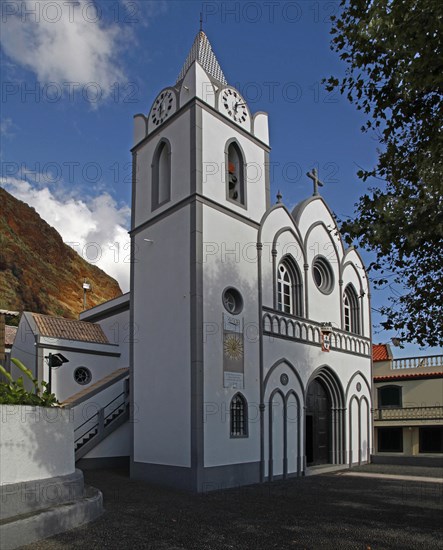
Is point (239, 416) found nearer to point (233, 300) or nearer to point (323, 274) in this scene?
point (233, 300)

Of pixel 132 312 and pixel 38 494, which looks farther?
pixel 132 312

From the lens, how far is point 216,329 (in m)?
13.5

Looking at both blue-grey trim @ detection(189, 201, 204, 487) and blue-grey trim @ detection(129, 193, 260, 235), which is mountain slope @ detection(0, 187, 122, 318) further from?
blue-grey trim @ detection(189, 201, 204, 487)

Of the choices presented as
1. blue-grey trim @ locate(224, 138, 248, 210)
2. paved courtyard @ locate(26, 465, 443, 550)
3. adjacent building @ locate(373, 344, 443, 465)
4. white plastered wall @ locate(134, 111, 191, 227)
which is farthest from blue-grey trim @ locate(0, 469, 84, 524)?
adjacent building @ locate(373, 344, 443, 465)

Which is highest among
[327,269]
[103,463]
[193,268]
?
[327,269]

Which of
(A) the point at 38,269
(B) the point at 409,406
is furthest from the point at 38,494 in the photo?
(A) the point at 38,269

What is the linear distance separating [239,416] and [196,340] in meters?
2.58

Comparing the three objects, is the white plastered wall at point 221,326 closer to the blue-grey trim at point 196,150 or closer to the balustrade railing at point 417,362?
the blue-grey trim at point 196,150

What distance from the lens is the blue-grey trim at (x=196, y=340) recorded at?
12.5m

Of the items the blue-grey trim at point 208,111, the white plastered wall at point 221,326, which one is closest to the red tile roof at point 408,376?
the white plastered wall at point 221,326

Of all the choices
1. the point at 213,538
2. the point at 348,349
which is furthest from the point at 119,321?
the point at 213,538

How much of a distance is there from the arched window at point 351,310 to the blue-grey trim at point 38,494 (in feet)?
43.4

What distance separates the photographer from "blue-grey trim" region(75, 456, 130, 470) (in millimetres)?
15941

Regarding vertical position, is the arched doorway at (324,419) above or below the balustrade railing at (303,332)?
below
